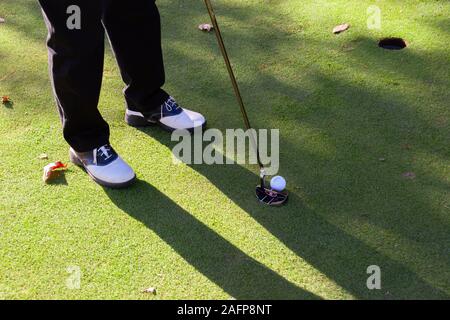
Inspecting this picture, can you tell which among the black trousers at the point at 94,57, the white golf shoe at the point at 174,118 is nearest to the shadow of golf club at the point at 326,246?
the white golf shoe at the point at 174,118

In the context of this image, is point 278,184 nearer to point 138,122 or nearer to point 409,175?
point 409,175

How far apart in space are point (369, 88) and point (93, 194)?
1.68 meters

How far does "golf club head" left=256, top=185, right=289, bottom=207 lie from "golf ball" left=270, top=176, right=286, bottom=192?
28 millimetres

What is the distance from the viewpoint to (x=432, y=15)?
14.3 ft

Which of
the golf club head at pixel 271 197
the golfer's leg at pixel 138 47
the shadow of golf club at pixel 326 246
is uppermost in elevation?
the golfer's leg at pixel 138 47

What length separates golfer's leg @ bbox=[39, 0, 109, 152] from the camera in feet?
9.06

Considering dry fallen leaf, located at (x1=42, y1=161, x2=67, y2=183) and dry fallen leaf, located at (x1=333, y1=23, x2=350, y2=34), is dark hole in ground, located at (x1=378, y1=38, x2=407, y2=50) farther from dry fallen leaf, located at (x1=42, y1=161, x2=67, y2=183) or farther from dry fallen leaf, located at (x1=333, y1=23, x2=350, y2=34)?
dry fallen leaf, located at (x1=42, y1=161, x2=67, y2=183)

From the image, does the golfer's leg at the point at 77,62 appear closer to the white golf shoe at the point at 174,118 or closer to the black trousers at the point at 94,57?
the black trousers at the point at 94,57

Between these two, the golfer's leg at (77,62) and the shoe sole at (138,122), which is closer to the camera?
the golfer's leg at (77,62)

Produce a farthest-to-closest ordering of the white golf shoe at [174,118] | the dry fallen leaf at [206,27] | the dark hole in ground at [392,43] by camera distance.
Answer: the dry fallen leaf at [206,27]
the dark hole in ground at [392,43]
the white golf shoe at [174,118]

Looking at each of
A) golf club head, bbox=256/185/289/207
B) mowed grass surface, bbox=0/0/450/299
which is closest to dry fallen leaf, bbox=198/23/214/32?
mowed grass surface, bbox=0/0/450/299

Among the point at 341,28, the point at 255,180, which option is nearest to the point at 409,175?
the point at 255,180

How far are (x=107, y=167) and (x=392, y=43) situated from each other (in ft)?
6.67

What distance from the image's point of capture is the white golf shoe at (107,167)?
3207 mm
